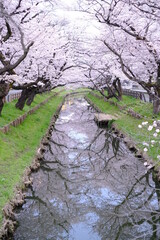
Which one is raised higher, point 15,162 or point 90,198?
point 15,162

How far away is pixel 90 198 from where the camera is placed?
873 cm

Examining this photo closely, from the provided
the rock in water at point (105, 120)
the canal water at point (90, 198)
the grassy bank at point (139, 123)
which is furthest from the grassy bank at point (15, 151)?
the rock in water at point (105, 120)

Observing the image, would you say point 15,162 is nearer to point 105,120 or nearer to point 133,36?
point 133,36

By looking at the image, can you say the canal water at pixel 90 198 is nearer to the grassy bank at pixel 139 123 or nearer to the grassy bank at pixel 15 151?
the grassy bank at pixel 15 151

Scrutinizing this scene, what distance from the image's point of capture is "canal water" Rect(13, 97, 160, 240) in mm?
6934

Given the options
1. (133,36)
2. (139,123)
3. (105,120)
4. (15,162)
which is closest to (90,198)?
(15,162)

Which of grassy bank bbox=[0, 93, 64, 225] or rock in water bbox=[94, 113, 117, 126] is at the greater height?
rock in water bbox=[94, 113, 117, 126]

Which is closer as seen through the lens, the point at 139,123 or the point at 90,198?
the point at 90,198

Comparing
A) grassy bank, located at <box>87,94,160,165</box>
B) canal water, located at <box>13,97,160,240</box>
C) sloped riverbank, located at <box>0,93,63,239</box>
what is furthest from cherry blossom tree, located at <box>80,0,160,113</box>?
sloped riverbank, located at <box>0,93,63,239</box>

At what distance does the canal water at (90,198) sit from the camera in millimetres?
6934

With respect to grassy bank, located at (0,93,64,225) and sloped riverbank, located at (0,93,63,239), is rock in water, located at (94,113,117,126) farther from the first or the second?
sloped riverbank, located at (0,93,63,239)

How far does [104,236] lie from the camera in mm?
6840

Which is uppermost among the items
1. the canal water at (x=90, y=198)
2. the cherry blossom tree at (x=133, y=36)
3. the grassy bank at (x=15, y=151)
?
the cherry blossom tree at (x=133, y=36)

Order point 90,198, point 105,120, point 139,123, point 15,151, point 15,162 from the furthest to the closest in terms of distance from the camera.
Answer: point 105,120
point 139,123
point 15,151
point 15,162
point 90,198
